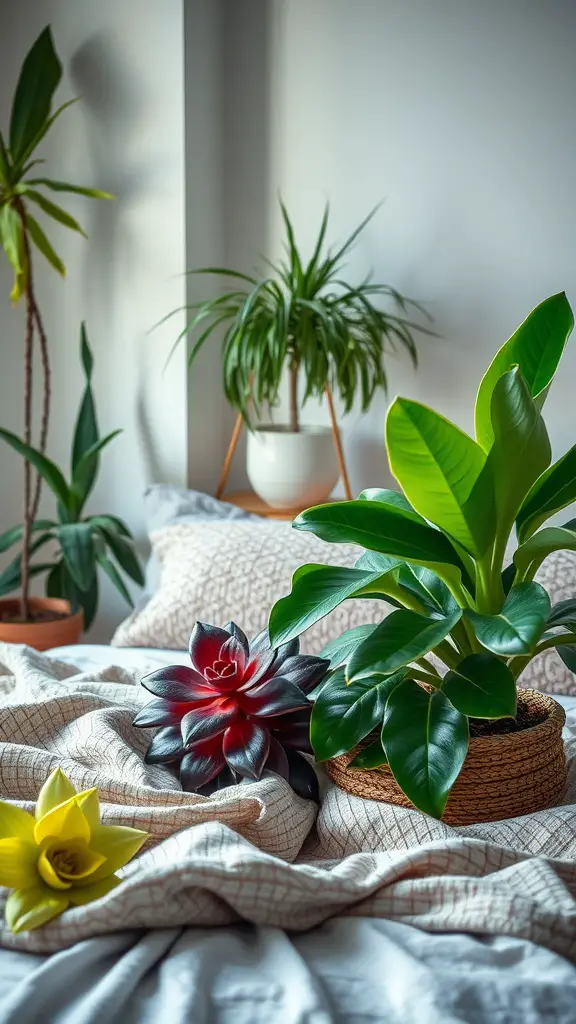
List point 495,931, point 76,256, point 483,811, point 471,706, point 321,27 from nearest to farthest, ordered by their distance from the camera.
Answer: point 495,931 → point 471,706 → point 483,811 → point 321,27 → point 76,256

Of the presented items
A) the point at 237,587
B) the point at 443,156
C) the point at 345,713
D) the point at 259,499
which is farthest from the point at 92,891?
the point at 443,156

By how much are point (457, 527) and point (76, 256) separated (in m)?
1.98

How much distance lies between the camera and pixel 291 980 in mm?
788

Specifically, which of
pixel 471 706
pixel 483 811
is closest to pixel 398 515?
pixel 471 706

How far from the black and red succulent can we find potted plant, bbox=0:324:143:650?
4.25 ft

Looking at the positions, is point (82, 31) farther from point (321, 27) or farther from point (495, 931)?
point (495, 931)

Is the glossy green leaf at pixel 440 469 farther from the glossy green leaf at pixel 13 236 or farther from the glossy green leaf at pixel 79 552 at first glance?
the glossy green leaf at pixel 13 236

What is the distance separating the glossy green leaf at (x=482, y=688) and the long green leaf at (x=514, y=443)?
5.7 inches

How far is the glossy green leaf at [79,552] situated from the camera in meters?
2.37

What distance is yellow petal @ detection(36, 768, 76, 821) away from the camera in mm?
896

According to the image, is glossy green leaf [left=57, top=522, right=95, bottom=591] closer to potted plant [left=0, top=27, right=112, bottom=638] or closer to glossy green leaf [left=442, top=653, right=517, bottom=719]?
potted plant [left=0, top=27, right=112, bottom=638]

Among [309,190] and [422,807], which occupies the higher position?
[309,190]

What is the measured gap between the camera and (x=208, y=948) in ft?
2.72

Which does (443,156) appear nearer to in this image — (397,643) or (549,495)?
(549,495)
